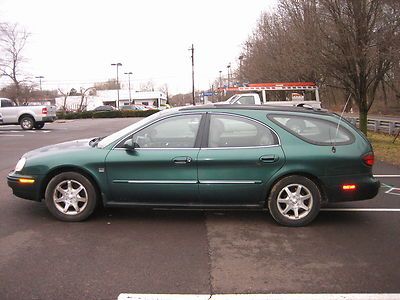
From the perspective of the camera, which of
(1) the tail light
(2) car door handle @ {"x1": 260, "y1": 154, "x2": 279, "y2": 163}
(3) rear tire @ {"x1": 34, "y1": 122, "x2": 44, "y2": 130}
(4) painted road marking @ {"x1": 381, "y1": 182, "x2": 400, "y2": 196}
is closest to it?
(2) car door handle @ {"x1": 260, "y1": 154, "x2": 279, "y2": 163}

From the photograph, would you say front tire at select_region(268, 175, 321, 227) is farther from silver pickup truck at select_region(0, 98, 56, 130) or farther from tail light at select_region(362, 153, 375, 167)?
silver pickup truck at select_region(0, 98, 56, 130)

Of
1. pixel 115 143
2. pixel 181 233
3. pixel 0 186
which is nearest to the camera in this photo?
pixel 181 233

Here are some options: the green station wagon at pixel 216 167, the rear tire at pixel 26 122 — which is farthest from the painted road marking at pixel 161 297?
the rear tire at pixel 26 122

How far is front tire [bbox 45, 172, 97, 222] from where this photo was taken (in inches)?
210

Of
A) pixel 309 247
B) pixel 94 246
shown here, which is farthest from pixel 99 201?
pixel 309 247

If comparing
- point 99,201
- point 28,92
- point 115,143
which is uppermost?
point 28,92

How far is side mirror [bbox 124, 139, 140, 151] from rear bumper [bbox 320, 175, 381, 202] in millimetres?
2327

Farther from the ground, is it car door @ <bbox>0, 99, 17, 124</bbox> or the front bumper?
car door @ <bbox>0, 99, 17, 124</bbox>

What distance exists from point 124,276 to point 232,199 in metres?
1.84

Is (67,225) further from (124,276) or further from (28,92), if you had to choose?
(28,92)

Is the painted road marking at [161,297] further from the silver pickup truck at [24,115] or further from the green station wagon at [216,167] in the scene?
the silver pickup truck at [24,115]

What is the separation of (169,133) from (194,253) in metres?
1.69

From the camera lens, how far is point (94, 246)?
4.56 m

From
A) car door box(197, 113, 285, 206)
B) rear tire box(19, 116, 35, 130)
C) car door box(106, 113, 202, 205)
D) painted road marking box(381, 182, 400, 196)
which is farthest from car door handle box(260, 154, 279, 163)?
rear tire box(19, 116, 35, 130)
